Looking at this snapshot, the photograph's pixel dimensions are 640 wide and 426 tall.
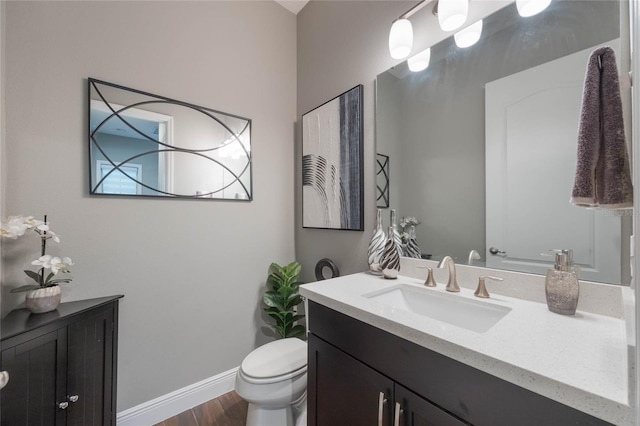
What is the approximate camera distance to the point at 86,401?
1.11 metres

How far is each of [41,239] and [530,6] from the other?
7.42 ft

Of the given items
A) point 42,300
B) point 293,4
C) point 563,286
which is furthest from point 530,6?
point 42,300

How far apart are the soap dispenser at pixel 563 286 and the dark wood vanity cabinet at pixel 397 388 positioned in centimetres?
41

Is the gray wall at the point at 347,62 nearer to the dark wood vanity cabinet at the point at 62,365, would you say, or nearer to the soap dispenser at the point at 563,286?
the soap dispenser at the point at 563,286

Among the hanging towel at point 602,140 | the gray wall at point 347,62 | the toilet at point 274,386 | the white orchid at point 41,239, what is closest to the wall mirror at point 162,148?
the white orchid at point 41,239

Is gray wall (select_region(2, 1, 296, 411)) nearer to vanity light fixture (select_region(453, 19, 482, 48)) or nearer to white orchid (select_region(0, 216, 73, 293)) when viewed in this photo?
white orchid (select_region(0, 216, 73, 293))

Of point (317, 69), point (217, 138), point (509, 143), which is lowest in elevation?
point (509, 143)

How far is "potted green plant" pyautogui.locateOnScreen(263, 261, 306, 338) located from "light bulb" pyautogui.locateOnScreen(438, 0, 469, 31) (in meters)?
1.64

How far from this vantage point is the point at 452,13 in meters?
1.01

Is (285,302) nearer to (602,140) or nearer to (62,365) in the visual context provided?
(62,365)

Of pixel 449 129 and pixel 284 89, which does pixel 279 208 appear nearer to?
pixel 284 89

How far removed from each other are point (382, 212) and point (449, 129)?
20.3 inches

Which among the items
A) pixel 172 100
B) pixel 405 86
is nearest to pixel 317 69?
pixel 405 86

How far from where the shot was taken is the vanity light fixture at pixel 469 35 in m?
1.03
